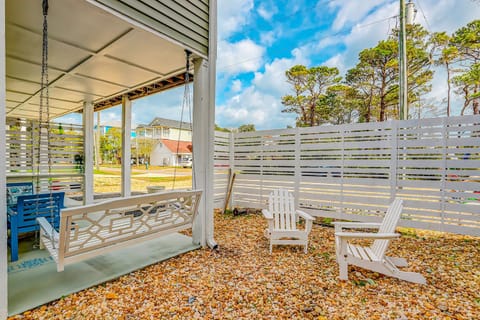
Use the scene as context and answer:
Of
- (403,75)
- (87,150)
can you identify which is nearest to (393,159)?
(403,75)

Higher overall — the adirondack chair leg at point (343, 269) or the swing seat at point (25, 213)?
the swing seat at point (25, 213)

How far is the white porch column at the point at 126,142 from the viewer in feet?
18.5

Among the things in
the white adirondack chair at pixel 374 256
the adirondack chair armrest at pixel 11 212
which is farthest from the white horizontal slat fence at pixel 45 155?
the white adirondack chair at pixel 374 256

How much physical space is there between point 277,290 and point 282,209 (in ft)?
5.36

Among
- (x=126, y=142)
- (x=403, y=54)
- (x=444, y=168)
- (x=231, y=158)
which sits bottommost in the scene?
(x=444, y=168)

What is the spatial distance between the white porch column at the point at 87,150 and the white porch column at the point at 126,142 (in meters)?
0.79

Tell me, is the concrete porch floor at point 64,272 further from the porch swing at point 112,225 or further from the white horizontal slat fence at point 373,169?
the white horizontal slat fence at point 373,169

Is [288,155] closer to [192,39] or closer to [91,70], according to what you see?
[192,39]

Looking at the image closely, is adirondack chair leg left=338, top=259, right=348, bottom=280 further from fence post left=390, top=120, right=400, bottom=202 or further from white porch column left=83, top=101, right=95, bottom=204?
white porch column left=83, top=101, right=95, bottom=204

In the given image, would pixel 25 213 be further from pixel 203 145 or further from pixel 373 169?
pixel 373 169

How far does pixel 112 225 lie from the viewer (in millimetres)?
2414

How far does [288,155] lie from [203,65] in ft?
8.82

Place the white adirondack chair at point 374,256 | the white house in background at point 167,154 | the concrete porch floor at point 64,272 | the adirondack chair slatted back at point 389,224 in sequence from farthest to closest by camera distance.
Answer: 1. the white house in background at point 167,154
2. the adirondack chair slatted back at point 389,224
3. the white adirondack chair at point 374,256
4. the concrete porch floor at point 64,272

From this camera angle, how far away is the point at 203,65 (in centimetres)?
328
